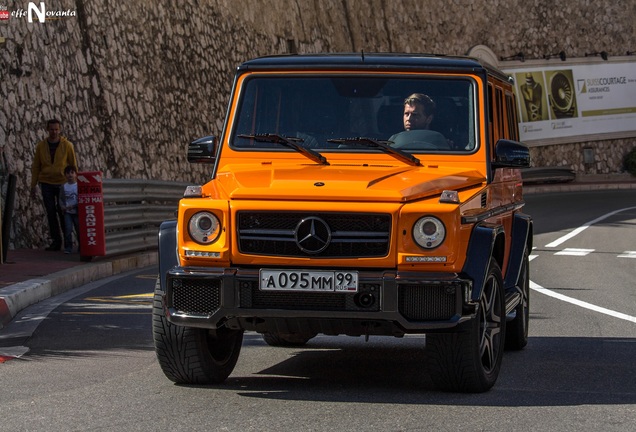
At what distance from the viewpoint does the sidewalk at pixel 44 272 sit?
12.8m

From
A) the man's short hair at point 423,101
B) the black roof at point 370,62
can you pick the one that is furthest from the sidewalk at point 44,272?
the man's short hair at point 423,101

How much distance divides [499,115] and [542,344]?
6.44 ft

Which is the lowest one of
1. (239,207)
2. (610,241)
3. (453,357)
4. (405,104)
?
(610,241)

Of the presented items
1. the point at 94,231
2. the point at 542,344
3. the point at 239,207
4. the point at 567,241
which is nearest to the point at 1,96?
the point at 94,231

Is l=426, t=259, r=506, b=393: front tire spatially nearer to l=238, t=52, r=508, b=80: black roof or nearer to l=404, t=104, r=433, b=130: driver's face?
l=404, t=104, r=433, b=130: driver's face

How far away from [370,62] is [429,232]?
1.82 meters

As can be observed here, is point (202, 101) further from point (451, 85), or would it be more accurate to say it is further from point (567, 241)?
point (451, 85)

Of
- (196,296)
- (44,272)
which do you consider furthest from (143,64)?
(196,296)

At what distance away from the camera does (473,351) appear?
7258 mm

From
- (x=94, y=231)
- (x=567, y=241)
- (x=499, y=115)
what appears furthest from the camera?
(x=567, y=241)

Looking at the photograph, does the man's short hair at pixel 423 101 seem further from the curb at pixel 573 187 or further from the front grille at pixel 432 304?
the curb at pixel 573 187

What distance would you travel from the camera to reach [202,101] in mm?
30500

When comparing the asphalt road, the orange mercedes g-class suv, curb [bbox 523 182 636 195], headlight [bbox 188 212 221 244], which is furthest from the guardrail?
curb [bbox 523 182 636 195]

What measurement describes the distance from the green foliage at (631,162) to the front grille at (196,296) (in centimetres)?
4920
